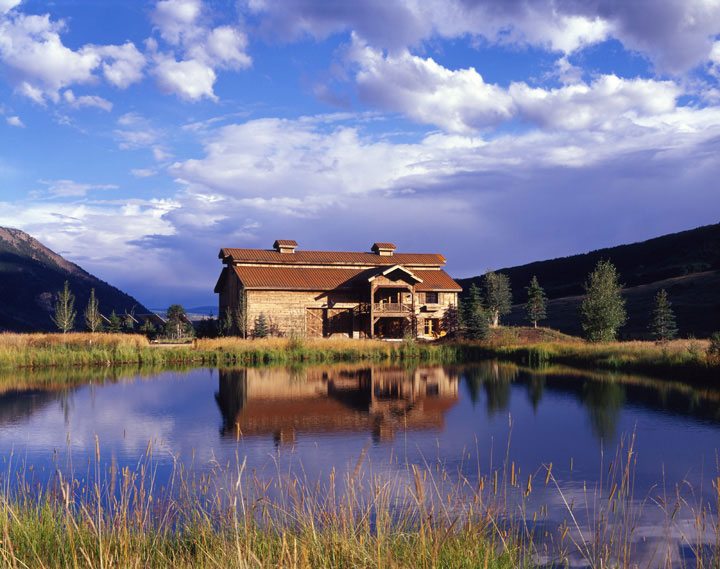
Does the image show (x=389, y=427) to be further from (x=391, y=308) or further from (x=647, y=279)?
(x=647, y=279)

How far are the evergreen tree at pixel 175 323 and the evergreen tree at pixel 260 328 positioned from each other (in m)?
6.29

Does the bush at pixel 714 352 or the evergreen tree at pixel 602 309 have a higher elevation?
the evergreen tree at pixel 602 309

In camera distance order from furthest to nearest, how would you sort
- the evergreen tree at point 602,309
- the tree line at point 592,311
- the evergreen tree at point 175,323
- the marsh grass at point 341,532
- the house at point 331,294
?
the evergreen tree at point 175,323
the house at point 331,294
the tree line at point 592,311
the evergreen tree at point 602,309
the marsh grass at point 341,532

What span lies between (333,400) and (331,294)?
955 inches

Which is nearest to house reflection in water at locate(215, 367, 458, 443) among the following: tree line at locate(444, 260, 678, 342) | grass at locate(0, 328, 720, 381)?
grass at locate(0, 328, 720, 381)

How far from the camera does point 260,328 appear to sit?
41156mm

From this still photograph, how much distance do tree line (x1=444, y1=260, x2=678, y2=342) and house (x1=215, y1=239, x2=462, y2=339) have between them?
6.00 feet


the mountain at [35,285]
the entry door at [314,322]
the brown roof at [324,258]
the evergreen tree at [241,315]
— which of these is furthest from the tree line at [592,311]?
the mountain at [35,285]

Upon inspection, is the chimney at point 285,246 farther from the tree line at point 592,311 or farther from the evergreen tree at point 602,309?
the evergreen tree at point 602,309

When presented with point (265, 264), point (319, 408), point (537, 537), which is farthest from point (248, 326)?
point (537, 537)

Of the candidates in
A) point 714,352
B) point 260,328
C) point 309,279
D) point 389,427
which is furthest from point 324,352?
point 389,427

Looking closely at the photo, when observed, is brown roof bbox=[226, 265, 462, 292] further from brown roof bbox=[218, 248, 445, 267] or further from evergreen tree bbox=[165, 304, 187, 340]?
evergreen tree bbox=[165, 304, 187, 340]

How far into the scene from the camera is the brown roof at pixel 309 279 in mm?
43250

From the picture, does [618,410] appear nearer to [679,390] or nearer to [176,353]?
[679,390]
